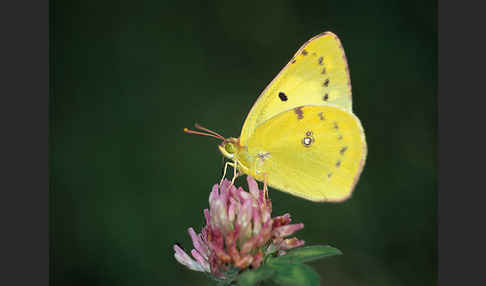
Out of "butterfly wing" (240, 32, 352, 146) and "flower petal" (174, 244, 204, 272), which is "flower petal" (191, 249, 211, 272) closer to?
"flower petal" (174, 244, 204, 272)

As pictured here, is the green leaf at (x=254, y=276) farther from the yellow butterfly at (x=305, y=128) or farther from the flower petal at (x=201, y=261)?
the yellow butterfly at (x=305, y=128)

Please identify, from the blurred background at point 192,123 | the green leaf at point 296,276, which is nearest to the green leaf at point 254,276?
the green leaf at point 296,276

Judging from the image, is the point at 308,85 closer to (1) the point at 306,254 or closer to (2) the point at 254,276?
(1) the point at 306,254

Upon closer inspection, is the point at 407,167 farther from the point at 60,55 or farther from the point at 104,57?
the point at 60,55

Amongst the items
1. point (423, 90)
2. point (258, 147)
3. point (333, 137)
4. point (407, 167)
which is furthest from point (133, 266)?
point (423, 90)

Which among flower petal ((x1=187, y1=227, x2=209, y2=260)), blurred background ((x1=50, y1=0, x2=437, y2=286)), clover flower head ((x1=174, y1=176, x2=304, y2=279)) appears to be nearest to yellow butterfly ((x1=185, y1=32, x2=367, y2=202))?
clover flower head ((x1=174, y1=176, x2=304, y2=279))

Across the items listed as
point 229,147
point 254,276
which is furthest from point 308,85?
point 254,276
